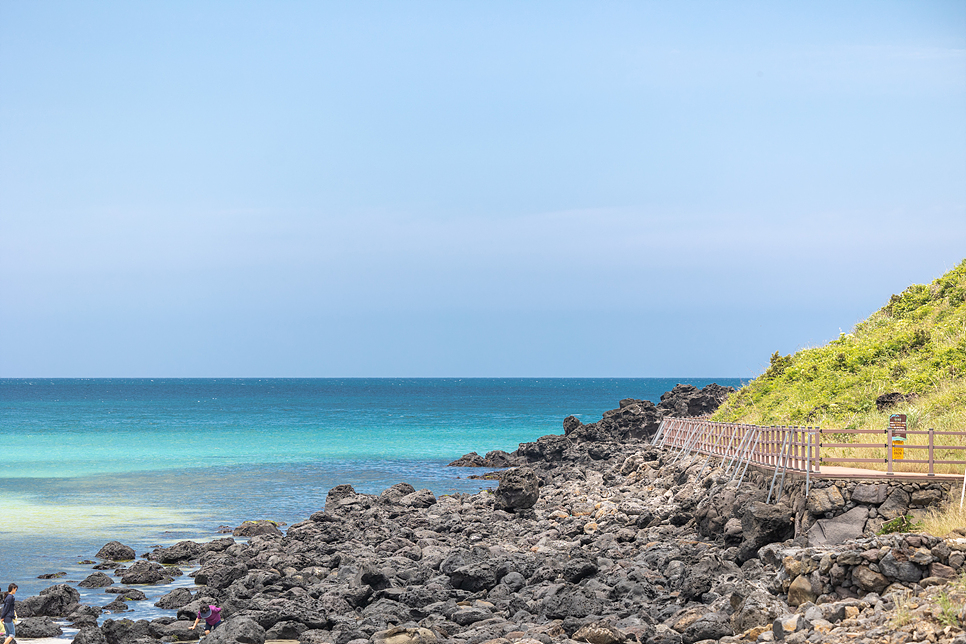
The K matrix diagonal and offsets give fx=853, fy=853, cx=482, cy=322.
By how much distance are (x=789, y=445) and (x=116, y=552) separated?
21795 millimetres

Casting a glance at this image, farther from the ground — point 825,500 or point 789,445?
point 789,445

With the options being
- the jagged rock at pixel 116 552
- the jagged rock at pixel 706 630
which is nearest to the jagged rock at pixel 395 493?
the jagged rock at pixel 116 552

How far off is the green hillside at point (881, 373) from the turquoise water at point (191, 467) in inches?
706

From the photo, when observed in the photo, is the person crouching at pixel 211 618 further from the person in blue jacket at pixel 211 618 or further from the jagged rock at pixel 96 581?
the jagged rock at pixel 96 581

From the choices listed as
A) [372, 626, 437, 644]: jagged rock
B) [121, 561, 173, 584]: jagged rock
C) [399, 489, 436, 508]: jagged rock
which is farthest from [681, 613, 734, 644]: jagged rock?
[399, 489, 436, 508]: jagged rock

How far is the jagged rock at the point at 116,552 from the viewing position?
1126 inches

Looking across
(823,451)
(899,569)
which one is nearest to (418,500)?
(823,451)

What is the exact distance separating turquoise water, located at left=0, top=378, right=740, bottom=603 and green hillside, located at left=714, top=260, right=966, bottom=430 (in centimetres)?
1794

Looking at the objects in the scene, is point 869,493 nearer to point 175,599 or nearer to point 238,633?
point 238,633

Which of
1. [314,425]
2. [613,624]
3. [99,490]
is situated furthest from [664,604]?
[314,425]

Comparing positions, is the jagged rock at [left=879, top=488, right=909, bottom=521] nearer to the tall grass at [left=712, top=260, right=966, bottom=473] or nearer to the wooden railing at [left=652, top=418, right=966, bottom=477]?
the wooden railing at [left=652, top=418, right=966, bottom=477]

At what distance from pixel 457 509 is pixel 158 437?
191 ft

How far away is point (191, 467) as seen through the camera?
59125 mm

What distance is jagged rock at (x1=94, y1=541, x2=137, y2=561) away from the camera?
28.6 meters
